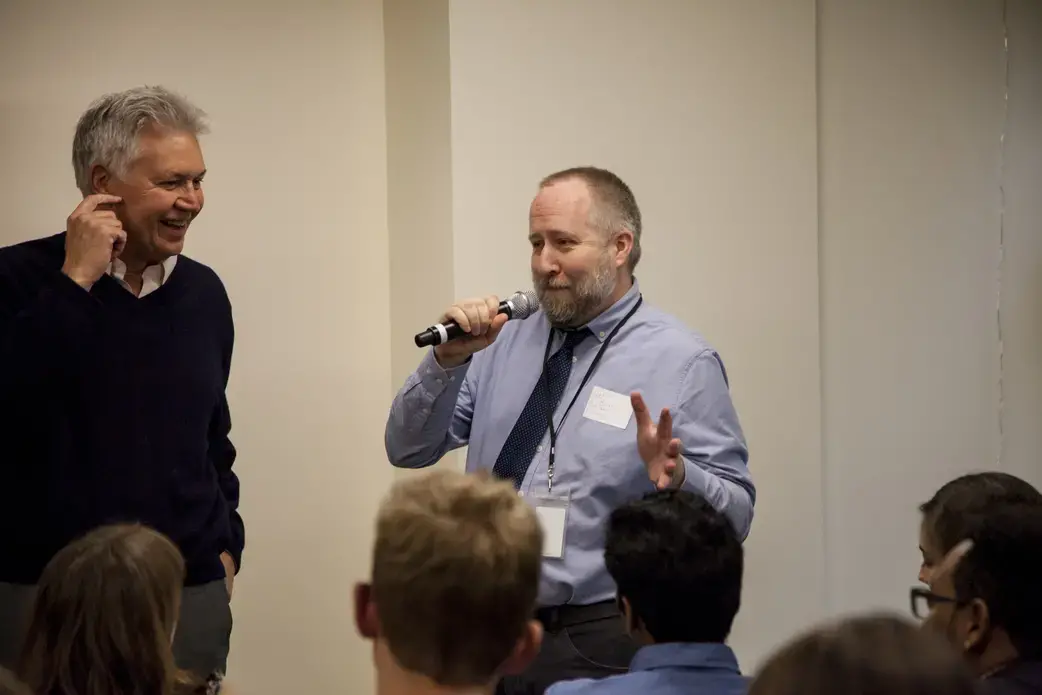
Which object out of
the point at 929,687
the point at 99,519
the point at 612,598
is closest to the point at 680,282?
the point at 612,598

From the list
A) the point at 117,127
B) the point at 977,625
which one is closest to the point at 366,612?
the point at 977,625

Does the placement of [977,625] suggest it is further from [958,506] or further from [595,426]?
[595,426]

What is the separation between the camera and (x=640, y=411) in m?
2.41

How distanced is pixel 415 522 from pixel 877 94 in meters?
3.06

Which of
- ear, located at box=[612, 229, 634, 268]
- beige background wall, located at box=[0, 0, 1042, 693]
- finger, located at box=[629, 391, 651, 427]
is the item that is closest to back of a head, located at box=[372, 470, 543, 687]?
finger, located at box=[629, 391, 651, 427]

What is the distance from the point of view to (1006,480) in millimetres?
2297

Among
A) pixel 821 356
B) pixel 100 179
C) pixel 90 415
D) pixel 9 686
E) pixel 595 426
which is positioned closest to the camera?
pixel 9 686

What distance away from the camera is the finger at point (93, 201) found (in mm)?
2374

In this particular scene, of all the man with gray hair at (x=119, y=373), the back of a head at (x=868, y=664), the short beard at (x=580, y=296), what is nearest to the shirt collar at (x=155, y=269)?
the man with gray hair at (x=119, y=373)

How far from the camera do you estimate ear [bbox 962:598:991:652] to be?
6.06 ft

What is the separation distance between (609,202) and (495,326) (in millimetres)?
451

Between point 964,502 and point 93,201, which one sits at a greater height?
point 93,201

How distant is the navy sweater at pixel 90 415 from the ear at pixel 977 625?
1.58m

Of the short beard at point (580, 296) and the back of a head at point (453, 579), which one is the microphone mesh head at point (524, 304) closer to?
the short beard at point (580, 296)
